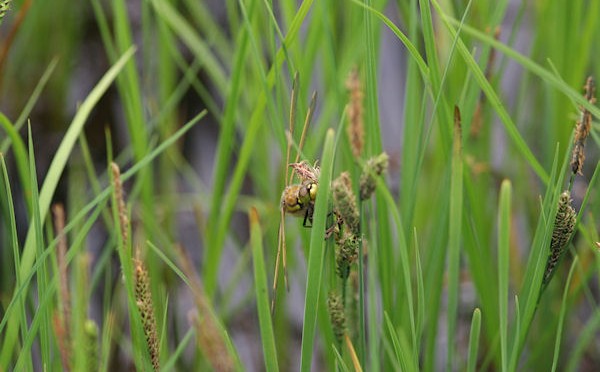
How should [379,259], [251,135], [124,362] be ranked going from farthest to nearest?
[124,362]
[251,135]
[379,259]

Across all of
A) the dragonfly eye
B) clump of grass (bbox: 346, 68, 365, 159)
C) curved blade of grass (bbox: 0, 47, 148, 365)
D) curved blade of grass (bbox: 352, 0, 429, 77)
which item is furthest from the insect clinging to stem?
curved blade of grass (bbox: 0, 47, 148, 365)

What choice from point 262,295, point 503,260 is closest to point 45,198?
point 262,295

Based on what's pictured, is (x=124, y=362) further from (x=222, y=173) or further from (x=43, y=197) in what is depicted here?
(x=43, y=197)

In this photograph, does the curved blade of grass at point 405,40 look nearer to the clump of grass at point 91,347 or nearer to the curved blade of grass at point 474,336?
the curved blade of grass at point 474,336

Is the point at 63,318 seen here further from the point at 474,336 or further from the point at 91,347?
the point at 474,336

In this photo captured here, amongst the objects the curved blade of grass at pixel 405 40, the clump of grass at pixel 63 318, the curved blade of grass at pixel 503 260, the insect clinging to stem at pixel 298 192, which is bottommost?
the clump of grass at pixel 63 318

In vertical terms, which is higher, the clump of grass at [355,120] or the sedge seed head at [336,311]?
the clump of grass at [355,120]

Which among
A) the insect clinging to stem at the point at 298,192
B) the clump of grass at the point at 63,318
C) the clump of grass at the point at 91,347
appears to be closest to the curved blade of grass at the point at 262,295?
the insect clinging to stem at the point at 298,192

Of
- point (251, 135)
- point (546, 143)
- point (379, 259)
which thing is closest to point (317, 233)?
point (379, 259)

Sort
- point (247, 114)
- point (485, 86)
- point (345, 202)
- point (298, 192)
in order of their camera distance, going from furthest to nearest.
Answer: point (247, 114), point (485, 86), point (298, 192), point (345, 202)
